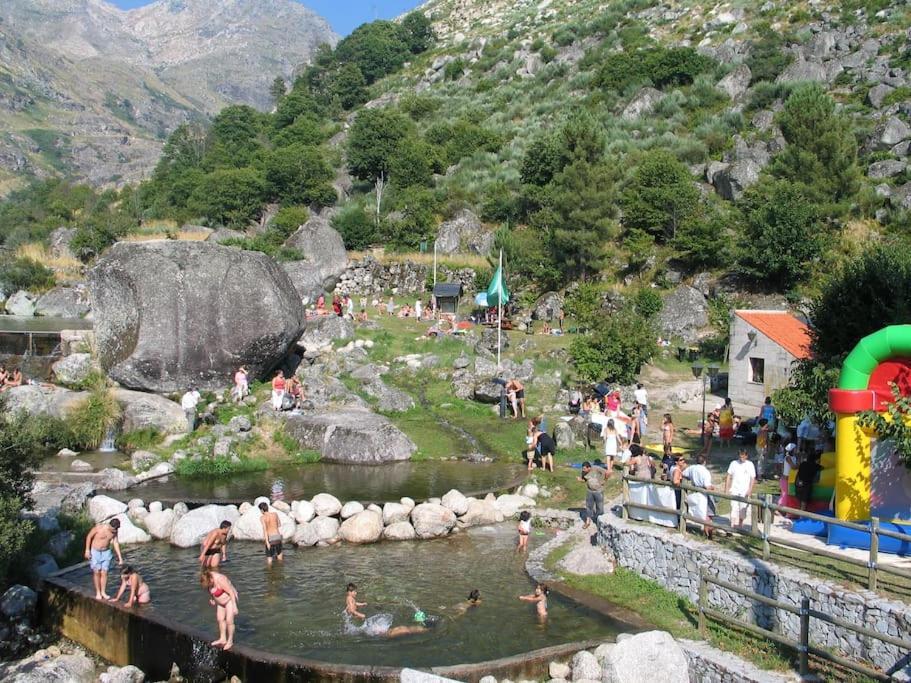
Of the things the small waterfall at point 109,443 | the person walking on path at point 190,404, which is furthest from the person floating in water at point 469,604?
the small waterfall at point 109,443

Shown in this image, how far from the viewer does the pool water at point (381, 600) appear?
11.6m

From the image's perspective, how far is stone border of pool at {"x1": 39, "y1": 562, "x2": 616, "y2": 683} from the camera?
1053 centimetres

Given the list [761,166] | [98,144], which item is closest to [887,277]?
[761,166]

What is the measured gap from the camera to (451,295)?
41.9m

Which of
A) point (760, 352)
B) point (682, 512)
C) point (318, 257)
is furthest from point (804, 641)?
point (318, 257)

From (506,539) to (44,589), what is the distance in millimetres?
8594

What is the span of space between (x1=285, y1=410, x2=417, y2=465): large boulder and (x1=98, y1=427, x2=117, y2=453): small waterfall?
4.77m

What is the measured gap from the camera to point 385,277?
48.7m

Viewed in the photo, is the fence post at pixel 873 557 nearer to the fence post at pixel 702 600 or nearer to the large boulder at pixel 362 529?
the fence post at pixel 702 600

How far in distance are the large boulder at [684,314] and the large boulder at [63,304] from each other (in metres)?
31.7

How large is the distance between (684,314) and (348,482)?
2335cm

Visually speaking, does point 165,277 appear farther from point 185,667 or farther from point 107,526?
point 185,667

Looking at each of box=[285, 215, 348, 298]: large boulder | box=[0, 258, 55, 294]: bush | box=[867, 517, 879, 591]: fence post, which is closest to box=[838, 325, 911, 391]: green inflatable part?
box=[867, 517, 879, 591]: fence post

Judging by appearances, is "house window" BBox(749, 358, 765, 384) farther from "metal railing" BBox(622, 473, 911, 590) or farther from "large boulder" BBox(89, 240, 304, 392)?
"large boulder" BBox(89, 240, 304, 392)
